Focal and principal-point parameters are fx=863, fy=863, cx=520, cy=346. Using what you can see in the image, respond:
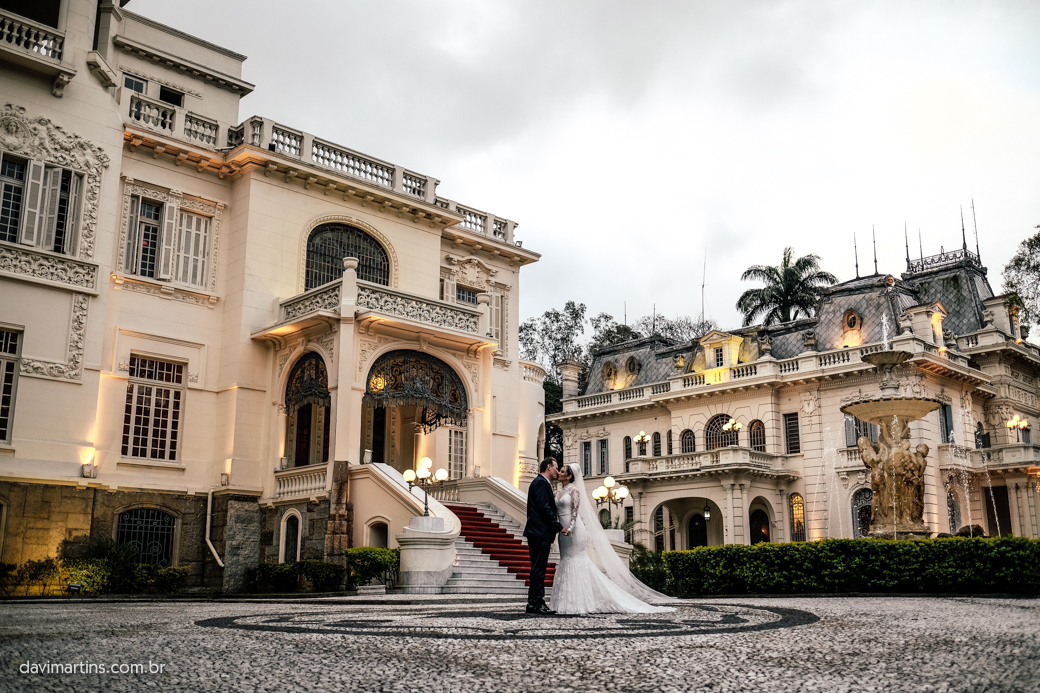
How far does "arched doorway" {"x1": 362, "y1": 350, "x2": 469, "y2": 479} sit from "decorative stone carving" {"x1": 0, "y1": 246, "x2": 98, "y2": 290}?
684cm

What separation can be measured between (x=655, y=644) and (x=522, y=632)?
58.2 inches

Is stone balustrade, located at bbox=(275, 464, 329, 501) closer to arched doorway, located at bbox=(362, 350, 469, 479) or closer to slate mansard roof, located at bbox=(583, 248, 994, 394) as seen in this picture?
arched doorway, located at bbox=(362, 350, 469, 479)

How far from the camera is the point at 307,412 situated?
24094 millimetres

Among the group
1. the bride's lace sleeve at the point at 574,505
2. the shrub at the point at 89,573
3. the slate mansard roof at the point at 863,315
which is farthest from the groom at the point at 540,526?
the slate mansard roof at the point at 863,315

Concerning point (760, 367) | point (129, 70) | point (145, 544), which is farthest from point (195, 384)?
point (760, 367)

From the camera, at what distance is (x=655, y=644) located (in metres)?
6.77

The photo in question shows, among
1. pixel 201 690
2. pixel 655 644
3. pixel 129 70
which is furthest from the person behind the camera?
pixel 129 70

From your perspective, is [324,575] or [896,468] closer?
[324,575]

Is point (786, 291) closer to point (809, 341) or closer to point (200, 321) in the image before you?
point (809, 341)

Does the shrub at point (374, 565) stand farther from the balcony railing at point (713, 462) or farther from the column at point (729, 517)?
the column at point (729, 517)

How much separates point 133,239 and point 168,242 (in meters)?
0.83

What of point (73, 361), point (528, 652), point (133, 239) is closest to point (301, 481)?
point (73, 361)

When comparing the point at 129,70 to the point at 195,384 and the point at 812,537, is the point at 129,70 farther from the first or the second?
the point at 812,537
